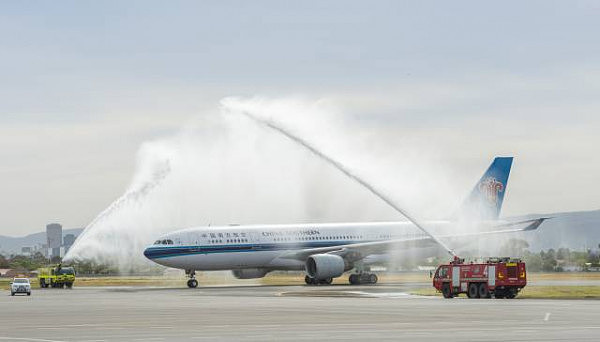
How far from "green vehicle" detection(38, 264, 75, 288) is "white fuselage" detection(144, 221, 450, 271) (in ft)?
44.6

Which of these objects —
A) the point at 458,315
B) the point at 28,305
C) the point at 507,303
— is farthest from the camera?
the point at 28,305

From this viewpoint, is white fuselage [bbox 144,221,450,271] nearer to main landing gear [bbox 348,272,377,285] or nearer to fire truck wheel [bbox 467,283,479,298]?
main landing gear [bbox 348,272,377,285]

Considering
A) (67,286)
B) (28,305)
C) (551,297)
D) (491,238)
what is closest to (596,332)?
(551,297)

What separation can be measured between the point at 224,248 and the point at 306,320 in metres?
53.3

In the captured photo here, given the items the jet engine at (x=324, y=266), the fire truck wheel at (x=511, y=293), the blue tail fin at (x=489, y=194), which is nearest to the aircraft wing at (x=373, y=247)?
the jet engine at (x=324, y=266)

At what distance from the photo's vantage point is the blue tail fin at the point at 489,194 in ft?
331

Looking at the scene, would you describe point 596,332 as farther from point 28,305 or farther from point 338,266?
point 338,266

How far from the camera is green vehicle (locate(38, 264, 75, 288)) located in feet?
348

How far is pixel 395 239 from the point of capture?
99938 millimetres

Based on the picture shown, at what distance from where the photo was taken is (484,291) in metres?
65.2

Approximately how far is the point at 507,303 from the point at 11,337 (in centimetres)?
2861

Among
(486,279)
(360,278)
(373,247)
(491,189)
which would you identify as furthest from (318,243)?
(486,279)

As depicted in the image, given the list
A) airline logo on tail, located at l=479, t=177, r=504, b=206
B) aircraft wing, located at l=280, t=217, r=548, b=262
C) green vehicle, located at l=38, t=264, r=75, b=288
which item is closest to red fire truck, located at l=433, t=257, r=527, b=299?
aircraft wing, located at l=280, t=217, r=548, b=262

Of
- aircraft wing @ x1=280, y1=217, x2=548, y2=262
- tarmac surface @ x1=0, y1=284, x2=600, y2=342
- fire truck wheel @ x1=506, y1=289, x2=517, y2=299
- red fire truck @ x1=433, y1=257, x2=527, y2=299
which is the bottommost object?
tarmac surface @ x1=0, y1=284, x2=600, y2=342
